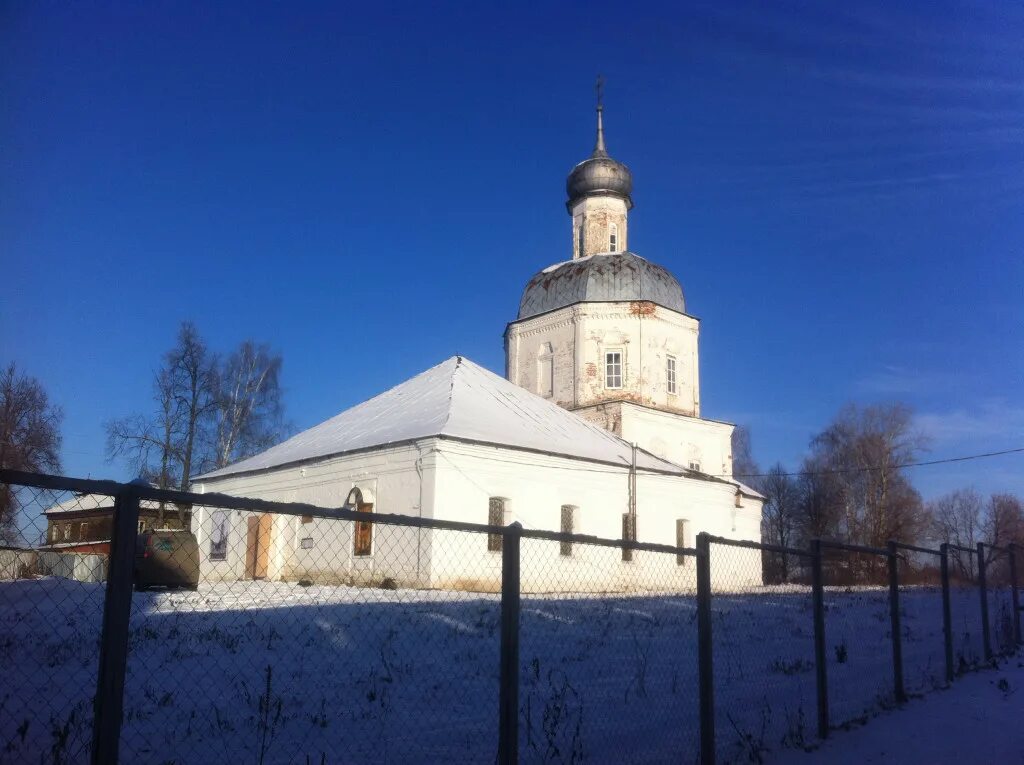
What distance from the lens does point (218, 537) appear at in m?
24.5

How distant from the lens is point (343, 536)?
20.5m

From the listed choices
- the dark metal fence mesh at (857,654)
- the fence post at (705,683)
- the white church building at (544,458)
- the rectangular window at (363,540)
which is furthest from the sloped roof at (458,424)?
the fence post at (705,683)

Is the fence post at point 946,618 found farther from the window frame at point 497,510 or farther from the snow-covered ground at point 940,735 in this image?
the window frame at point 497,510

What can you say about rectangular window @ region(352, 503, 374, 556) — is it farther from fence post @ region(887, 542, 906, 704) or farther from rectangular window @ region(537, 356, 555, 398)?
fence post @ region(887, 542, 906, 704)

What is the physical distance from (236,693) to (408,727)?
1675 millimetres

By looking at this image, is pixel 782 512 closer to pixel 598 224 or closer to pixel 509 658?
pixel 598 224

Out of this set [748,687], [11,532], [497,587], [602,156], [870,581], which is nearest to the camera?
[11,532]

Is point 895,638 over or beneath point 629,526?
beneath

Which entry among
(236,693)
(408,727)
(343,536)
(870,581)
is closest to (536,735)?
(408,727)

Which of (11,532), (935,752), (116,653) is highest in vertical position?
(11,532)

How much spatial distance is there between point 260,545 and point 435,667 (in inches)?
597

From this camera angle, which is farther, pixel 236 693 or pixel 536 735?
pixel 236 693

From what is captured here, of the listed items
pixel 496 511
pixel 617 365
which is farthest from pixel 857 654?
A: pixel 617 365

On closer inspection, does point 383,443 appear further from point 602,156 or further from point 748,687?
point 602,156
